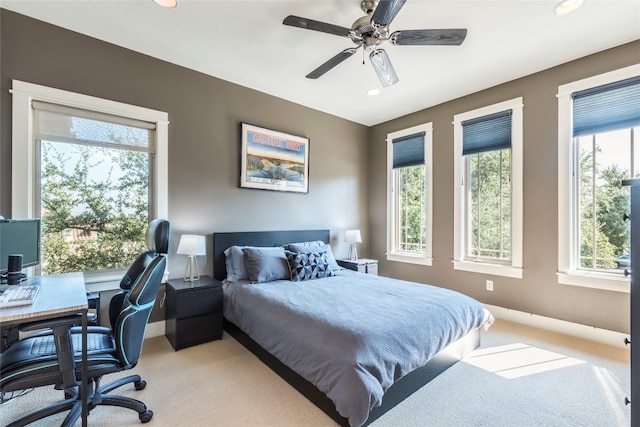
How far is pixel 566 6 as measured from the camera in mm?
2201

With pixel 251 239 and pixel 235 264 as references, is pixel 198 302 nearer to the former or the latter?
pixel 235 264

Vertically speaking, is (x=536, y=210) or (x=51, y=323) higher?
(x=536, y=210)

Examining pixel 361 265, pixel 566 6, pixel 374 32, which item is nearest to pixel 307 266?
pixel 361 265

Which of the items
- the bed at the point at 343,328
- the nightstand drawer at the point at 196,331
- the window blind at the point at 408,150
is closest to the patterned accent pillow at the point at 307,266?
the bed at the point at 343,328

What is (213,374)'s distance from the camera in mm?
2270

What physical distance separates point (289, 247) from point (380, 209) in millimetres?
2036

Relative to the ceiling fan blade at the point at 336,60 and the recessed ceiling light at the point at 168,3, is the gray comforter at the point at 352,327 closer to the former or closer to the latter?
the ceiling fan blade at the point at 336,60

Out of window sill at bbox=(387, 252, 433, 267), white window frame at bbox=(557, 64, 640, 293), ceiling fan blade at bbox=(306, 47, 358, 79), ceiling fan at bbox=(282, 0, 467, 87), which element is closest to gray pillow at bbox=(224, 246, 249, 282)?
ceiling fan blade at bbox=(306, 47, 358, 79)

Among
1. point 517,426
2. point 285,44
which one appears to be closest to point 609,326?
point 517,426

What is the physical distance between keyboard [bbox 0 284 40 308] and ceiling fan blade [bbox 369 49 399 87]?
108 inches

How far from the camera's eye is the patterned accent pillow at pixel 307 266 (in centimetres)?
319

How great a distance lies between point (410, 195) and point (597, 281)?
7.86 feet

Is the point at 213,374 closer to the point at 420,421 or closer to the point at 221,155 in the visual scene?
the point at 420,421

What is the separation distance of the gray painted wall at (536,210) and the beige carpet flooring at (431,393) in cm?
45
